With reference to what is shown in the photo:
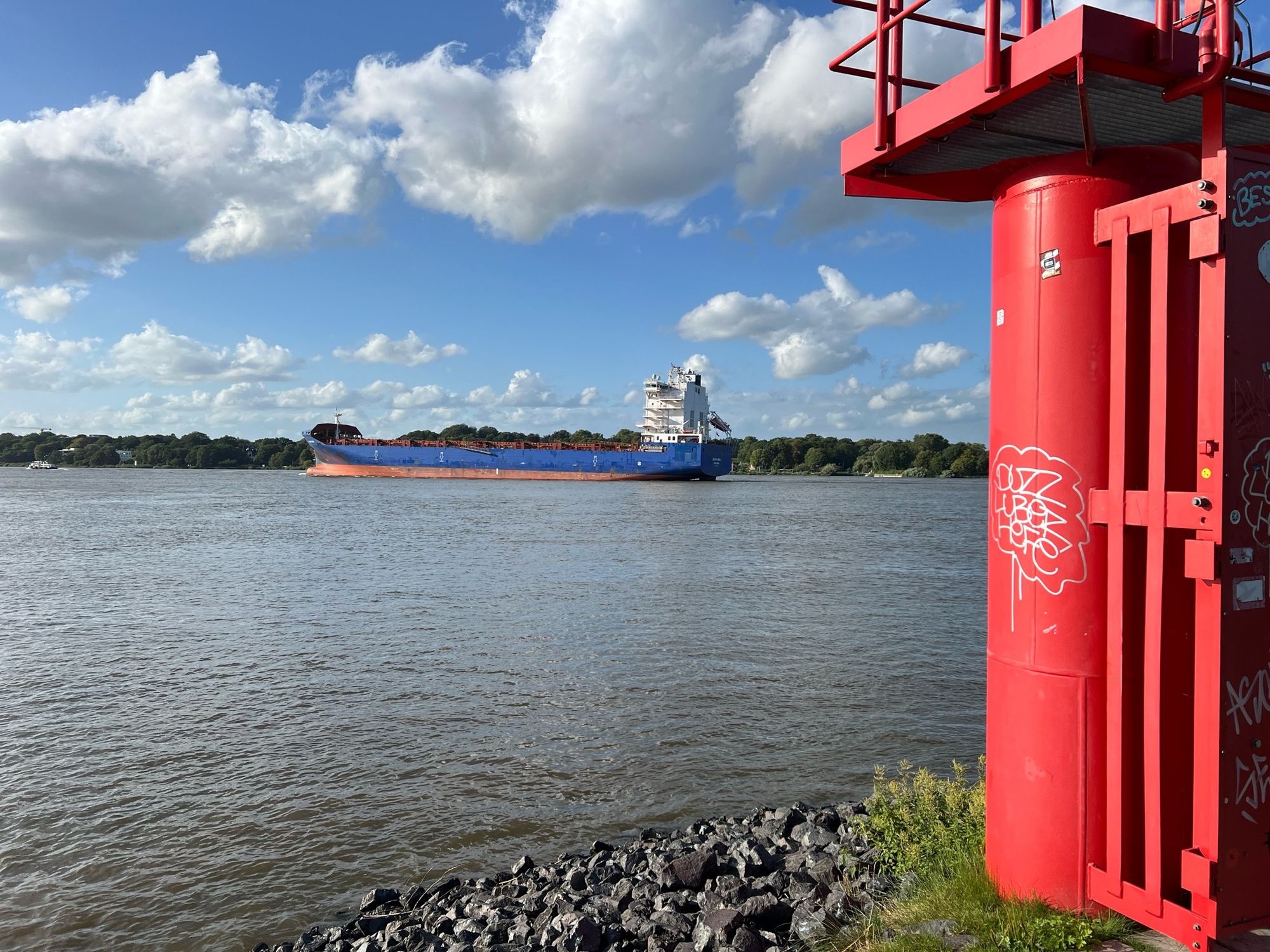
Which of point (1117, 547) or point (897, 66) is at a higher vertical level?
point (897, 66)

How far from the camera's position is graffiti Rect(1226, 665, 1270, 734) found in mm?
3703

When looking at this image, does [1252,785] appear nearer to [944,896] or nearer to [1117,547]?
[1117,547]

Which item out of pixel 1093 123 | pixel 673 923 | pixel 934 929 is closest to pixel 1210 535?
pixel 1093 123

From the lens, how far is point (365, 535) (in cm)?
3869

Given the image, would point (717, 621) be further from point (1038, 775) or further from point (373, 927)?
point (1038, 775)

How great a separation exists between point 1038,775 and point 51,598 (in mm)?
24816

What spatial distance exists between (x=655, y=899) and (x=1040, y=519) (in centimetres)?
374

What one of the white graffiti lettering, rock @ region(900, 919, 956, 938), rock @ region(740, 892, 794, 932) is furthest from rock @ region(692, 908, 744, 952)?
the white graffiti lettering

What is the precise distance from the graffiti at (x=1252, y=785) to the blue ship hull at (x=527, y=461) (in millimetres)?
86502

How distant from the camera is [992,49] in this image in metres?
3.91

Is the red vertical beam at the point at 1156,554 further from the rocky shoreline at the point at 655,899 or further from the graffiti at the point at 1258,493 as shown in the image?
the rocky shoreline at the point at 655,899

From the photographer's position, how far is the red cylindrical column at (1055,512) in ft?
13.4

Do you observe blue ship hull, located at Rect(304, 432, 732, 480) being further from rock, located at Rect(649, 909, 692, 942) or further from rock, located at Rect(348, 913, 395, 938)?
rock, located at Rect(649, 909, 692, 942)

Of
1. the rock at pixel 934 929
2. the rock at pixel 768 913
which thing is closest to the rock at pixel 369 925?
the rock at pixel 768 913
